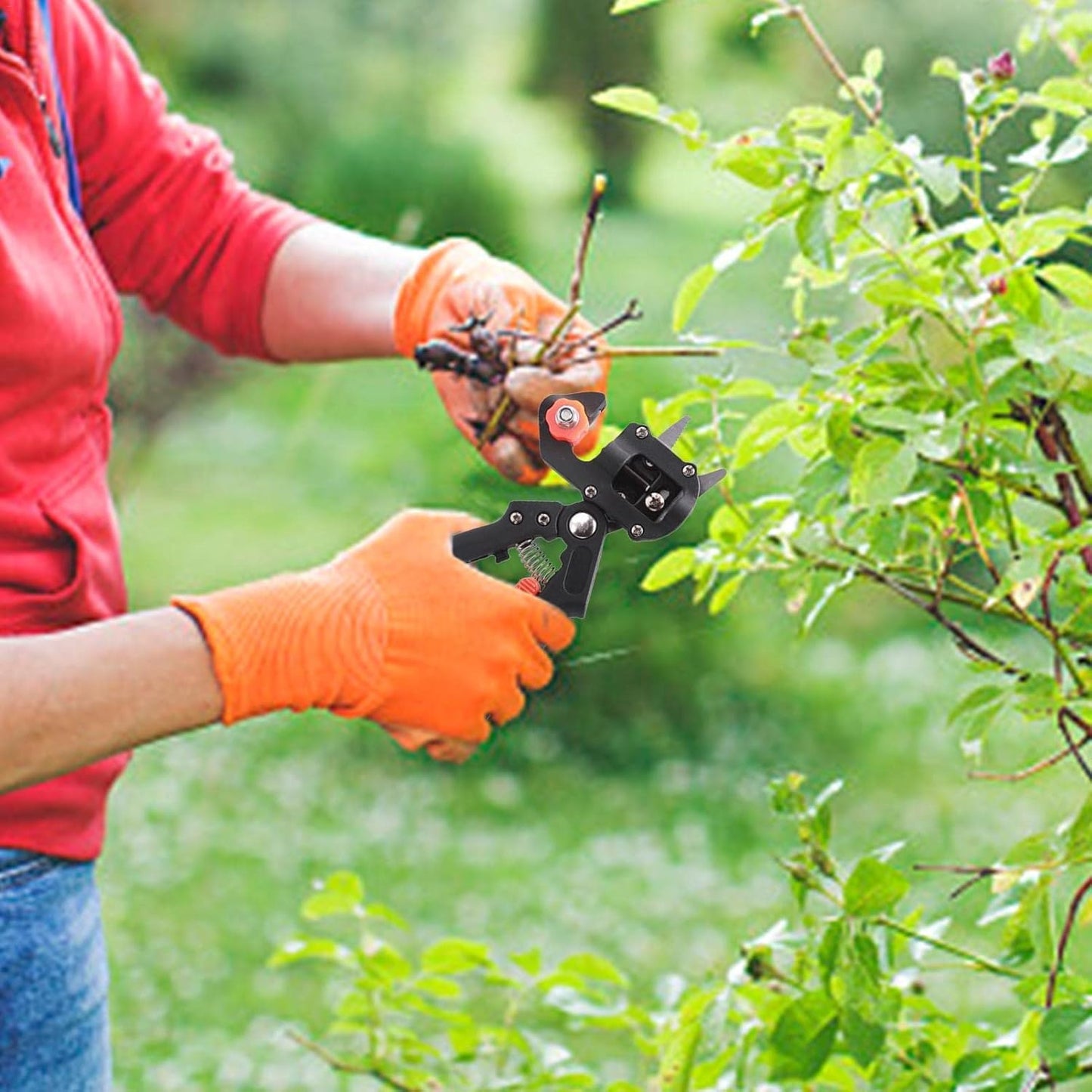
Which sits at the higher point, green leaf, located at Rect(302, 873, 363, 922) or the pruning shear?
the pruning shear

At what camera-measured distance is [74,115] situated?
1.29m

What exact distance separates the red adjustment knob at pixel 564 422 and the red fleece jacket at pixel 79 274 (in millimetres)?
289

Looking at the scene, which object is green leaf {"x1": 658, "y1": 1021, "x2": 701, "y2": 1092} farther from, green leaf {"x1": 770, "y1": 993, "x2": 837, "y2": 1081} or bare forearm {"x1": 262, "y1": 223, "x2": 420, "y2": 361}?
bare forearm {"x1": 262, "y1": 223, "x2": 420, "y2": 361}

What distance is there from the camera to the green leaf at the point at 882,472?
94 centimetres

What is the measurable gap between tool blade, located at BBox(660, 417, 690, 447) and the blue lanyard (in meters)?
0.41

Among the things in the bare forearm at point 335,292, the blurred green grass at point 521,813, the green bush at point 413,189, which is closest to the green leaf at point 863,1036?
the bare forearm at point 335,292

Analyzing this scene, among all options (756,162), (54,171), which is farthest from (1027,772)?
(54,171)

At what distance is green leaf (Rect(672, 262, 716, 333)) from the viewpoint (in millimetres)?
1036

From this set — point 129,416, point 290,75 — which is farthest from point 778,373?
point 290,75

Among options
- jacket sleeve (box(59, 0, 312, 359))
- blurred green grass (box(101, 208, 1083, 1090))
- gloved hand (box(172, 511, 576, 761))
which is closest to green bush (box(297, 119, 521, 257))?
blurred green grass (box(101, 208, 1083, 1090))

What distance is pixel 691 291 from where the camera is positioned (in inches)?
41.7

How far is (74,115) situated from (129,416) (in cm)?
431

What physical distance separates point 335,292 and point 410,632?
0.33 meters

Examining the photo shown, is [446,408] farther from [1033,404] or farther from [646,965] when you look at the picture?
[646,965]
